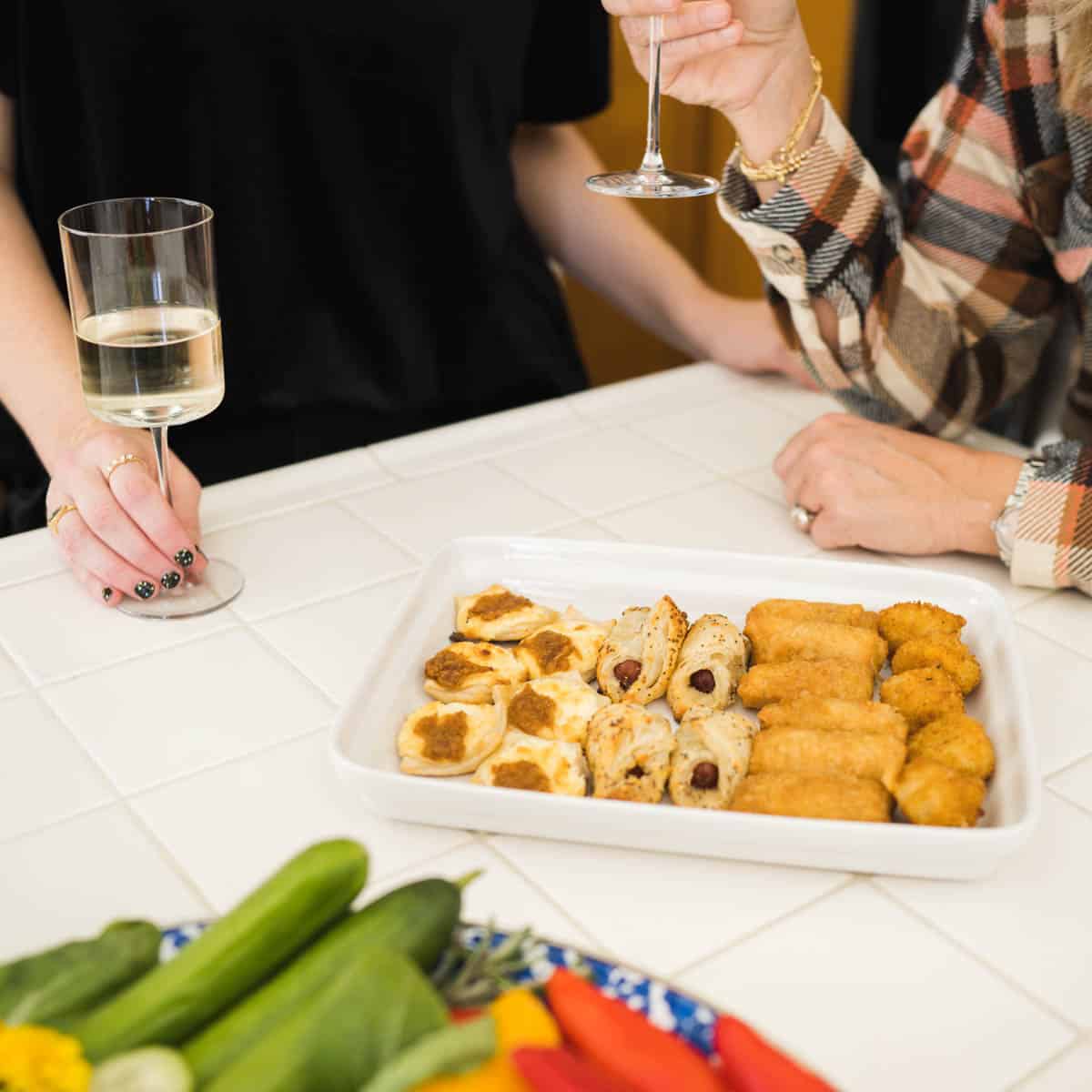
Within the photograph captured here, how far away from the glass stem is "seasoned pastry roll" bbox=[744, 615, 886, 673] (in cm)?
42

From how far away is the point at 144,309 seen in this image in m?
0.97

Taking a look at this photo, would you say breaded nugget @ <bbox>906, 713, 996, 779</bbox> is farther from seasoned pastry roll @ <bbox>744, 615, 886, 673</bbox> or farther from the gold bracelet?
the gold bracelet

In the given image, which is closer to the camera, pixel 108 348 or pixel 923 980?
pixel 923 980

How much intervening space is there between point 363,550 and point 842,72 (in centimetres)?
218

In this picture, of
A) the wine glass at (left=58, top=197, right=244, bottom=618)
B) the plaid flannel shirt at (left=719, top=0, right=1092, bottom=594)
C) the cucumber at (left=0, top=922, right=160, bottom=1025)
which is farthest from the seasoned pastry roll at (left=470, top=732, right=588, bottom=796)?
the plaid flannel shirt at (left=719, top=0, right=1092, bottom=594)

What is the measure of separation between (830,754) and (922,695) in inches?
4.3

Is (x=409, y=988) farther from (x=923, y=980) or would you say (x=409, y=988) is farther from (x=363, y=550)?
(x=363, y=550)

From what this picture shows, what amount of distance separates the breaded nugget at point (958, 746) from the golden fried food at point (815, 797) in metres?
0.06

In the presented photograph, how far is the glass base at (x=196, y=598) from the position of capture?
3.38ft

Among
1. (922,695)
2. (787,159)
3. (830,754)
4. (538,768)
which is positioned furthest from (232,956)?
(787,159)

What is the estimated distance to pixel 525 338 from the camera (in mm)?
1772

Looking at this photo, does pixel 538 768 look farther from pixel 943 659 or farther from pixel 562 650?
pixel 943 659

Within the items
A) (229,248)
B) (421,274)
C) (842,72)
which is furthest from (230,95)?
(842,72)

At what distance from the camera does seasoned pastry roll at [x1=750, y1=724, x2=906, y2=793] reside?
0.77m
